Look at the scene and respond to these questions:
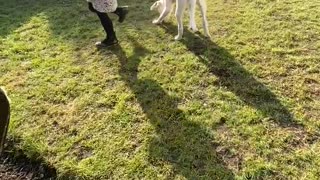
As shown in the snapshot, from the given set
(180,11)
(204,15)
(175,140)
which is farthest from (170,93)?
(204,15)

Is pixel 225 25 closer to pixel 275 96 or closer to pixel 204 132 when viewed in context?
pixel 275 96

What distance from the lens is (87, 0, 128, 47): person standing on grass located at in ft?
13.8

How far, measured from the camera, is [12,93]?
4.01 metres

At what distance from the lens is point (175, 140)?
3266 millimetres

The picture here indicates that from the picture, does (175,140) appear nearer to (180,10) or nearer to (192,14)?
(180,10)

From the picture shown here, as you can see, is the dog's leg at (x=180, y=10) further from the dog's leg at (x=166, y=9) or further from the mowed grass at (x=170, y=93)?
the dog's leg at (x=166, y=9)

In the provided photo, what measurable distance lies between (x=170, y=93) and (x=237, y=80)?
70cm

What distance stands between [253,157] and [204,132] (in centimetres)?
48

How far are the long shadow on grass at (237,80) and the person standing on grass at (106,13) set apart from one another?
29.7 inches

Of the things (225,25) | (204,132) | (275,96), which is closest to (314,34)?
(225,25)

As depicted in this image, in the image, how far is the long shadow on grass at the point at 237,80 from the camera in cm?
349

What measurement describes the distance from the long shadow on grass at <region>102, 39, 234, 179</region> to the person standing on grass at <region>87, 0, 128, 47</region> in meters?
0.78

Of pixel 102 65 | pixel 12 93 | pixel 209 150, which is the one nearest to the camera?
pixel 209 150

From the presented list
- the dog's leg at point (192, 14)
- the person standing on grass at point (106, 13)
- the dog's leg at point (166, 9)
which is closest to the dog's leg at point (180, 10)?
the dog's leg at point (192, 14)
